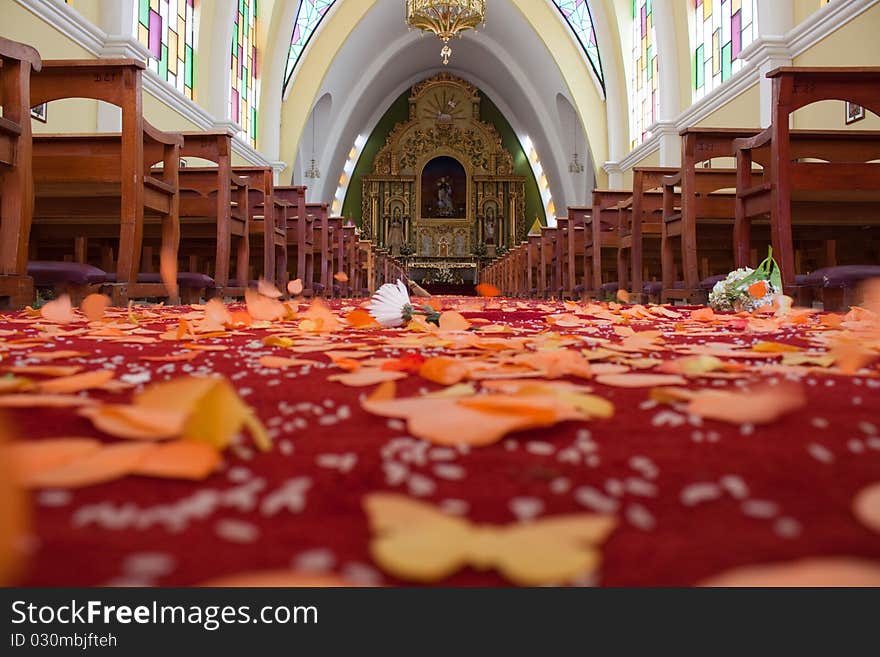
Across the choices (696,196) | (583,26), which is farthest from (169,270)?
(583,26)

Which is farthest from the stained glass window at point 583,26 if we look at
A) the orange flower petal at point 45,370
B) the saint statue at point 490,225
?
the orange flower petal at point 45,370

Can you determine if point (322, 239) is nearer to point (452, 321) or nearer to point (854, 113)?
point (854, 113)

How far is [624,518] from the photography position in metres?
0.34

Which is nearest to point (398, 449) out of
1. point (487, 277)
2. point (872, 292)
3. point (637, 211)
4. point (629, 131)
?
point (872, 292)

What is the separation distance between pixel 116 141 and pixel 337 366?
109 inches

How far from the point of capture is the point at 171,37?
8.14 meters

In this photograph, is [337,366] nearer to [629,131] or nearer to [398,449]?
[398,449]

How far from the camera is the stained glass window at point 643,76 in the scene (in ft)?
33.2

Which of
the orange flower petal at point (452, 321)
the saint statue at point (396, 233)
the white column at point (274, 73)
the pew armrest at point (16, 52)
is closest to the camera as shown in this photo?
the orange flower petal at point (452, 321)

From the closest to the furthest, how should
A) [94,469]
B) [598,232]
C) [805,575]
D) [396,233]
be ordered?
[805,575], [94,469], [598,232], [396,233]

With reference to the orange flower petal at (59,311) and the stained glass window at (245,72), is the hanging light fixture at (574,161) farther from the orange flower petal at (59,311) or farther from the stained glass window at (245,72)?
the orange flower petal at (59,311)

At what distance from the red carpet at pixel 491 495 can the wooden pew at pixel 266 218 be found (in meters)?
4.70

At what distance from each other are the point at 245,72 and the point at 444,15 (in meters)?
3.49

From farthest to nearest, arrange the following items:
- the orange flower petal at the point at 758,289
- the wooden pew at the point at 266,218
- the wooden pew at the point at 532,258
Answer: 1. the wooden pew at the point at 532,258
2. the wooden pew at the point at 266,218
3. the orange flower petal at the point at 758,289
